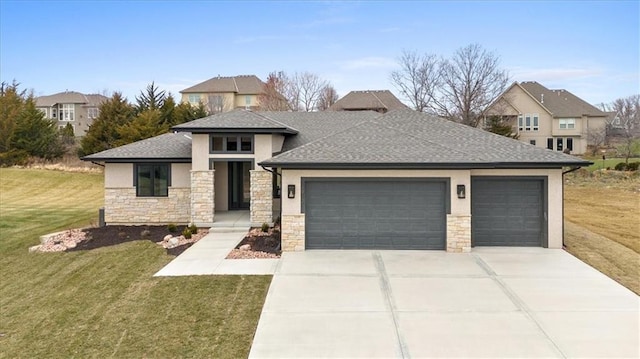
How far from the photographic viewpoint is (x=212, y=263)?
35.4 ft

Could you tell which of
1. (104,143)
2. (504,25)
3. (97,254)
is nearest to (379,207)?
(97,254)

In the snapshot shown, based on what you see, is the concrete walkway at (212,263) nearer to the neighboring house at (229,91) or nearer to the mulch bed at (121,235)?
the mulch bed at (121,235)

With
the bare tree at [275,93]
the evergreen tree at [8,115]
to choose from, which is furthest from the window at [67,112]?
the bare tree at [275,93]

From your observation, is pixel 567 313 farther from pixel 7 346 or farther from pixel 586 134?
pixel 586 134

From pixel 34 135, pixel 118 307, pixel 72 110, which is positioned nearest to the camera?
pixel 118 307

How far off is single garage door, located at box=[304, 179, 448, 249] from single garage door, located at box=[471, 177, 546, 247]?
1.22 m

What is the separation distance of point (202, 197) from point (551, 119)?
42.8m

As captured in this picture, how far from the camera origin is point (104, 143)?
34531 mm

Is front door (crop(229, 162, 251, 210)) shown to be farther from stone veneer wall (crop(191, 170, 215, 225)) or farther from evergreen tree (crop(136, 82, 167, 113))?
evergreen tree (crop(136, 82, 167, 113))

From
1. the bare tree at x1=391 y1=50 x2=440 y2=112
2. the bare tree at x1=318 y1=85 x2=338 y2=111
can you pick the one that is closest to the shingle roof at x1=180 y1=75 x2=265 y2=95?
the bare tree at x1=318 y1=85 x2=338 y2=111

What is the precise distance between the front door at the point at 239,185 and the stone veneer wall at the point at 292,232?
6372 mm

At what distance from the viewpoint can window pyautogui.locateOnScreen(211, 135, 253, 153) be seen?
51.2ft

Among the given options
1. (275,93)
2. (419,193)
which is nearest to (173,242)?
(419,193)

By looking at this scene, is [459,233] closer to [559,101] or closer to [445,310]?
[445,310]
